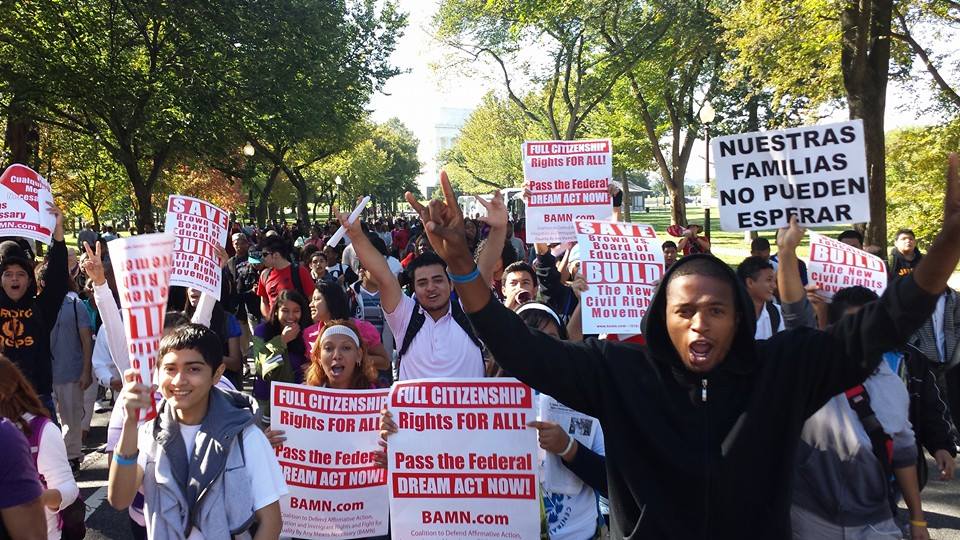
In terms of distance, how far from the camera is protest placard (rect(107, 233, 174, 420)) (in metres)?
2.88

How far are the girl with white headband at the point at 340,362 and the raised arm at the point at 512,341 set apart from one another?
2008 mm

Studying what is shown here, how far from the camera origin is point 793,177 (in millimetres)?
4414

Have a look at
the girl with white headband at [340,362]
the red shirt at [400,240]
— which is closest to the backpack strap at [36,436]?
the girl with white headband at [340,362]

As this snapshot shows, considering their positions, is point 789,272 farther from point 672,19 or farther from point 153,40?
point 672,19

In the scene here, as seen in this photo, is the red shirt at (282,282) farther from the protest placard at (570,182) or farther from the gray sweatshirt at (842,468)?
the gray sweatshirt at (842,468)

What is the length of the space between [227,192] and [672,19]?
41806 mm

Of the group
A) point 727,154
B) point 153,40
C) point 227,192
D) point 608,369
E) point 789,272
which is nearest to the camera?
point 608,369

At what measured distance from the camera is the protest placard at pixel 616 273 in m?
5.88

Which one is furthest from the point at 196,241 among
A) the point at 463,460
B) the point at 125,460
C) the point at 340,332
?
the point at 125,460

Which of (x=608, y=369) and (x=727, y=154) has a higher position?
(x=727, y=154)

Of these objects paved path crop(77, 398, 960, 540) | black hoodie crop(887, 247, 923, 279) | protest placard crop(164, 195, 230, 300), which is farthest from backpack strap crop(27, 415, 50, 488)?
black hoodie crop(887, 247, 923, 279)

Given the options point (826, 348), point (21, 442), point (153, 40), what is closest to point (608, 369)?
point (826, 348)

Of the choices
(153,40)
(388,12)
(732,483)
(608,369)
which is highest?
(388,12)

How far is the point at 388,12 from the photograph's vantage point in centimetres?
3191
